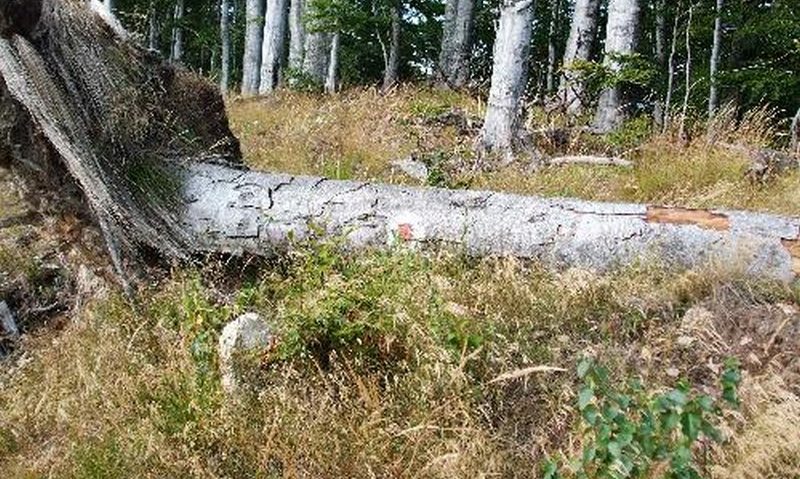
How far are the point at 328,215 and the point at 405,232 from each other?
0.50 m

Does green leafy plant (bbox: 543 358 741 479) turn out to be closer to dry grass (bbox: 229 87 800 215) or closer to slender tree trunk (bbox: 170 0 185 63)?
dry grass (bbox: 229 87 800 215)

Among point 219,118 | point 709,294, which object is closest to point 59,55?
point 219,118

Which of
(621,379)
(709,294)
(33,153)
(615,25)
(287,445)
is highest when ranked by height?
(615,25)

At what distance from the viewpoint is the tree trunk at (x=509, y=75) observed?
317 inches

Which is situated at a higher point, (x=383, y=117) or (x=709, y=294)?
(x=383, y=117)

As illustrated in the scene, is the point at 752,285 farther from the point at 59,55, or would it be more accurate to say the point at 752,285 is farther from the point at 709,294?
the point at 59,55

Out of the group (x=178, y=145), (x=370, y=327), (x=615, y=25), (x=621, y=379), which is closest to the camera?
(x=621, y=379)

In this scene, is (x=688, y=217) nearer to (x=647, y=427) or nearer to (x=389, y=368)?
(x=389, y=368)

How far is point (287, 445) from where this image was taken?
3299mm

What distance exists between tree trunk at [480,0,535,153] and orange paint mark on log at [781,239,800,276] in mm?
3866

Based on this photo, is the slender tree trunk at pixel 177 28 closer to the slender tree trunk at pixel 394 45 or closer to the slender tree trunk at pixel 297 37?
the slender tree trunk at pixel 297 37

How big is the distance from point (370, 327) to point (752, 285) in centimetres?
197

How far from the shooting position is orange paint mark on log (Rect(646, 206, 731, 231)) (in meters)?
4.64

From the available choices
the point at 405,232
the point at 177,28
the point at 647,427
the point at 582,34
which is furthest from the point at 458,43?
the point at 647,427
